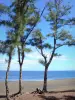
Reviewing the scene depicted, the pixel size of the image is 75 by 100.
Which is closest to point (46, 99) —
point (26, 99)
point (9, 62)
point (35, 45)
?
point (26, 99)

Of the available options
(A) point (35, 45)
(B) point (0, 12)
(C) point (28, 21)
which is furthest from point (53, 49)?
(B) point (0, 12)

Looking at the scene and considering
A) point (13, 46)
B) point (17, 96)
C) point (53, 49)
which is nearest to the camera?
point (13, 46)

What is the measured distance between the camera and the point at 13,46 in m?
22.0

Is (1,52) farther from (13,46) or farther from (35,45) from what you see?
(35,45)

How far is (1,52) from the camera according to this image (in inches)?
883

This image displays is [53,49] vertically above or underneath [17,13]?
underneath

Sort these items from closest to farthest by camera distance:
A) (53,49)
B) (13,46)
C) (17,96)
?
1. (13,46)
2. (17,96)
3. (53,49)

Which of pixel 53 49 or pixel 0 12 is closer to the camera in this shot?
pixel 0 12

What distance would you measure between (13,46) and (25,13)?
2.46m

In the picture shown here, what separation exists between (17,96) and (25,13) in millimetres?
5712

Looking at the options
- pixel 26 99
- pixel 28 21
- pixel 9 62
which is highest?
pixel 28 21

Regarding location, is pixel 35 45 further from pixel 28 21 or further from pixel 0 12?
pixel 0 12

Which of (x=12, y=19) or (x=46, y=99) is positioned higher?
(x=12, y=19)

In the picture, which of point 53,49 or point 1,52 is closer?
point 1,52
